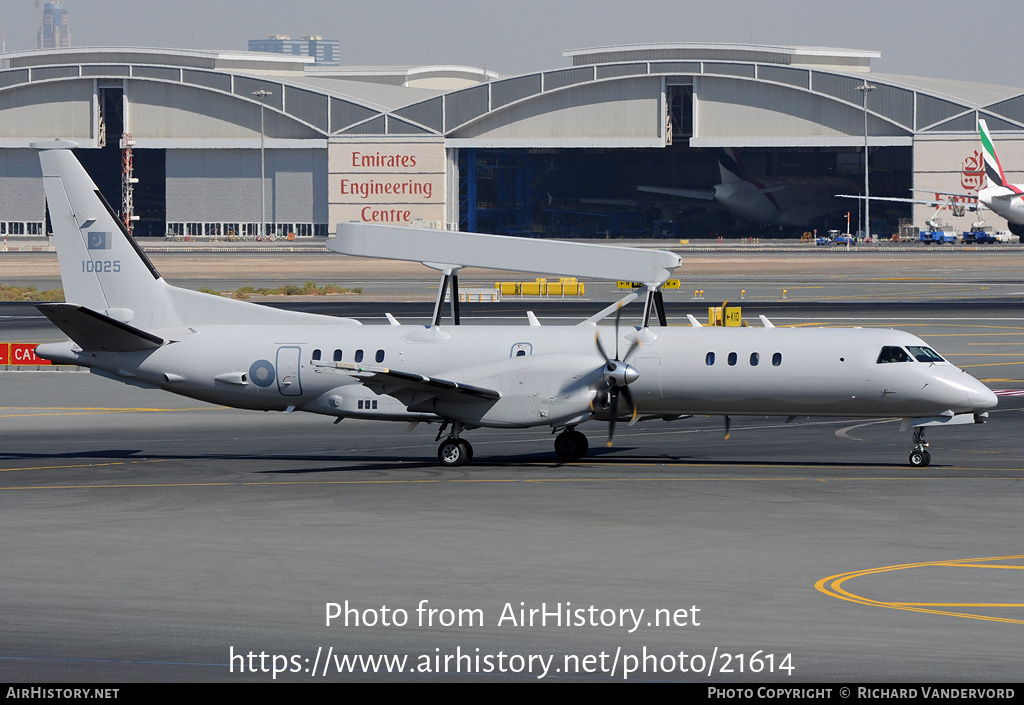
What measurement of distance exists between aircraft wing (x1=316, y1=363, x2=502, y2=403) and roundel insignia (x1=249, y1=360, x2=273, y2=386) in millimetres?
2495

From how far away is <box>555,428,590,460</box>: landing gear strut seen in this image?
101ft

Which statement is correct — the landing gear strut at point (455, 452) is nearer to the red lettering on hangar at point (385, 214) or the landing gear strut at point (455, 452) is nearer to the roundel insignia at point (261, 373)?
the roundel insignia at point (261, 373)

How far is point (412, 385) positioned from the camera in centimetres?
2889

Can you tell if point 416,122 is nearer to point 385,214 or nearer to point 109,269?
point 385,214

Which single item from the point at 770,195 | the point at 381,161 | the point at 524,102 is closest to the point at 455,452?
the point at 381,161

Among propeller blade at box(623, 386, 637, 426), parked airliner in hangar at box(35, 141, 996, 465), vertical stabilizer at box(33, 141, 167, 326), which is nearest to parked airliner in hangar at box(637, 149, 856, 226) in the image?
parked airliner in hangar at box(35, 141, 996, 465)

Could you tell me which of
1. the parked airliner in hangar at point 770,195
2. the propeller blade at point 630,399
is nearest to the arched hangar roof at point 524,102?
the parked airliner in hangar at point 770,195

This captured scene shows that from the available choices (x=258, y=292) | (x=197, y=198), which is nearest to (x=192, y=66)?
(x=197, y=198)

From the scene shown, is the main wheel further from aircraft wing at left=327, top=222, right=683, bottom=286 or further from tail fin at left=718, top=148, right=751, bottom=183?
tail fin at left=718, top=148, right=751, bottom=183

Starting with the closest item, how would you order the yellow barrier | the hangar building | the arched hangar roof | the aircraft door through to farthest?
the aircraft door < the yellow barrier < the hangar building < the arched hangar roof

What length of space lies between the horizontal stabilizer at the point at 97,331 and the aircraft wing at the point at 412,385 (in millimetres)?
Answer: 5525

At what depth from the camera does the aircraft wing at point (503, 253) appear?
3300 cm
